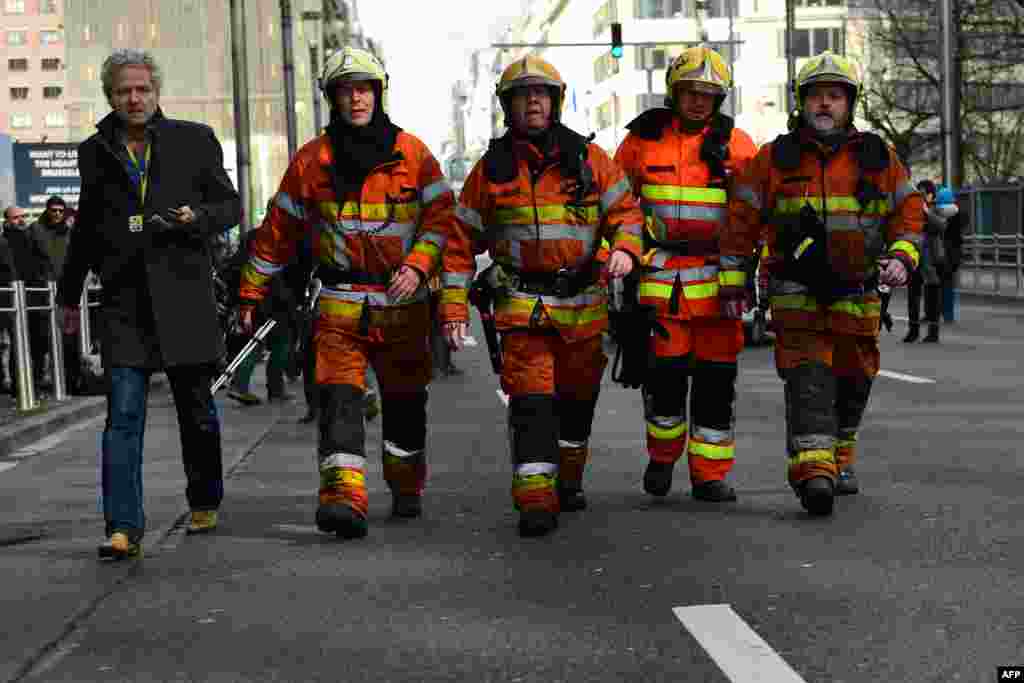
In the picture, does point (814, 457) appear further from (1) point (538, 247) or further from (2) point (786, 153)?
(1) point (538, 247)

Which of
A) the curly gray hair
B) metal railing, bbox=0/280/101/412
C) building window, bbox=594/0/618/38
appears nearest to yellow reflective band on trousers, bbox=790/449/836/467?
the curly gray hair

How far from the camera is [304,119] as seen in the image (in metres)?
68.1

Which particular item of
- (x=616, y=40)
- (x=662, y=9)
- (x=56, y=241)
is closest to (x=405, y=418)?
(x=56, y=241)

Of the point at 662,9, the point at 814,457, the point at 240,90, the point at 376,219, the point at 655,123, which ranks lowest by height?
the point at 814,457

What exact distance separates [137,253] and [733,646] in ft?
10.1

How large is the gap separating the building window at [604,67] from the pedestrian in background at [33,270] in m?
82.9

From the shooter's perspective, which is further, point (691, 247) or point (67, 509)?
point (67, 509)

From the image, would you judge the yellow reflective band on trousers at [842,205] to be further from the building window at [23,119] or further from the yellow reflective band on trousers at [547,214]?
the building window at [23,119]

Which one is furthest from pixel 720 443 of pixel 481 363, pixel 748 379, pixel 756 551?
pixel 481 363

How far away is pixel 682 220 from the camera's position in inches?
309

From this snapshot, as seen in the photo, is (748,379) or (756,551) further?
(748,379)

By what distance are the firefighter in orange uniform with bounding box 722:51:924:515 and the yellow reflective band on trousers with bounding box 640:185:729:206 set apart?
0.54ft

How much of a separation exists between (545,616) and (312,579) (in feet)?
3.70

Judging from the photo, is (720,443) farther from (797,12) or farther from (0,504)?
(797,12)
